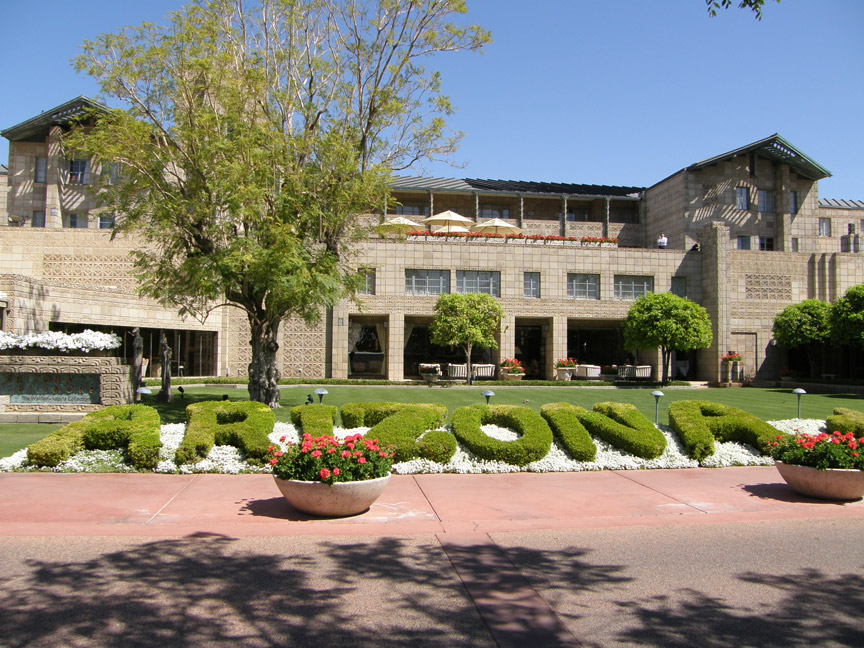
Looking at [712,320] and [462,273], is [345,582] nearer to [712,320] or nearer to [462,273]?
[462,273]

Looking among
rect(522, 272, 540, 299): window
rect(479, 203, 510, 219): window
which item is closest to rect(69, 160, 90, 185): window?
rect(479, 203, 510, 219): window

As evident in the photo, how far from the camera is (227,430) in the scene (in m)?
11.3

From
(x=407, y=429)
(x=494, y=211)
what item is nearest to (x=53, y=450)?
(x=407, y=429)

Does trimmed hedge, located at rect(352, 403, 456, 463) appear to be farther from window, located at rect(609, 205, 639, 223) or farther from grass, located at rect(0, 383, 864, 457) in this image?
window, located at rect(609, 205, 639, 223)

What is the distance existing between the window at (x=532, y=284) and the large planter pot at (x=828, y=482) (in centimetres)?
2581

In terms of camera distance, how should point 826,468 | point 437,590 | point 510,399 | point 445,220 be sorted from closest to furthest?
1. point 437,590
2. point 826,468
3. point 510,399
4. point 445,220

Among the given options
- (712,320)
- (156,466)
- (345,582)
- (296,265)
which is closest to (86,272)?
(296,265)

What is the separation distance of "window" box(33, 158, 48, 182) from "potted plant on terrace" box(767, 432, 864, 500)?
4148 cm

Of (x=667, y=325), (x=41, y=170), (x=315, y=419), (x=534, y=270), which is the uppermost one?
(x=41, y=170)

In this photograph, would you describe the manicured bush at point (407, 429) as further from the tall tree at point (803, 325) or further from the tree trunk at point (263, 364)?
the tall tree at point (803, 325)

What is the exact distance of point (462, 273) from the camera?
34.1 meters

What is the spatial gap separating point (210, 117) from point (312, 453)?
10.2 m

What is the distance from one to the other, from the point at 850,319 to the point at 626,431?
2323 centimetres

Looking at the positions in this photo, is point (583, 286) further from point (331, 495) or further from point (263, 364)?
point (331, 495)
